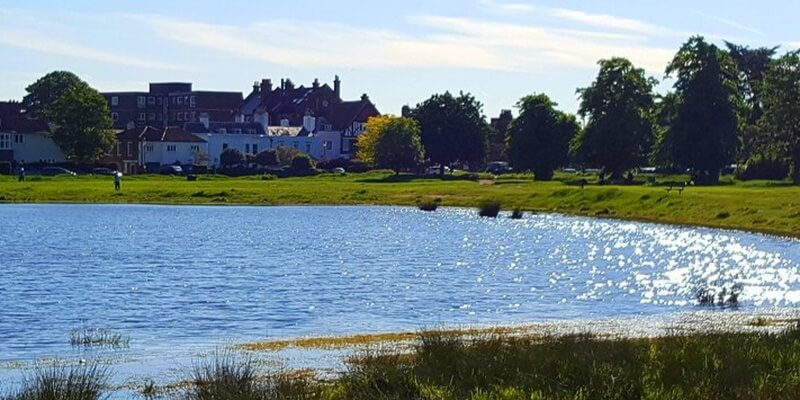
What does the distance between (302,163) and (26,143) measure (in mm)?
35391

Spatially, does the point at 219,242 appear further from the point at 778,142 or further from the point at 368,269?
the point at 778,142

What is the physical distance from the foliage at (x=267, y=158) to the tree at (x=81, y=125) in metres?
21.0

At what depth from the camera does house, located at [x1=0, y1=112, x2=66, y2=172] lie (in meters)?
166

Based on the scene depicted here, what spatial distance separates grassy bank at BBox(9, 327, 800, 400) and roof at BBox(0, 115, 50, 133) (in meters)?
150

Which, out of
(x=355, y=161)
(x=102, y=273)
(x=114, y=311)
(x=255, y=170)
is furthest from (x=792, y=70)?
(x=114, y=311)

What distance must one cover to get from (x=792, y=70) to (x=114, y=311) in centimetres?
10142

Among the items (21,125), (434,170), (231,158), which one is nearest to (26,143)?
(21,125)

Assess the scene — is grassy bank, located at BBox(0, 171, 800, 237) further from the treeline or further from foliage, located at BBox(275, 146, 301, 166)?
foliage, located at BBox(275, 146, 301, 166)


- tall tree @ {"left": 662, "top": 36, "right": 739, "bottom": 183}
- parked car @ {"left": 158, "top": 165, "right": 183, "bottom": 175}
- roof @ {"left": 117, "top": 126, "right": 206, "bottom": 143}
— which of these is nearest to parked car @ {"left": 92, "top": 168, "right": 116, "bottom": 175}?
parked car @ {"left": 158, "top": 165, "right": 183, "bottom": 175}

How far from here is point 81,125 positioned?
157375 millimetres

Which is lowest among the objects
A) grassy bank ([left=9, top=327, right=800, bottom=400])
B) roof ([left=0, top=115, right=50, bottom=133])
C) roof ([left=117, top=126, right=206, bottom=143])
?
grassy bank ([left=9, top=327, right=800, bottom=400])

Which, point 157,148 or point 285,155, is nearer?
point 285,155

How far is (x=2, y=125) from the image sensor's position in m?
167

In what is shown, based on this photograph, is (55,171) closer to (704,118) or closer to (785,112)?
(704,118)
